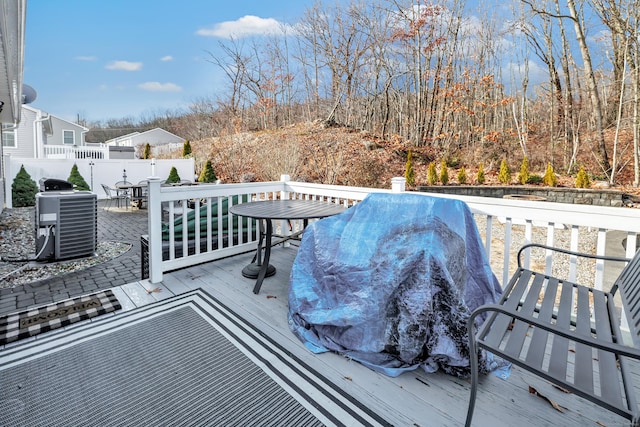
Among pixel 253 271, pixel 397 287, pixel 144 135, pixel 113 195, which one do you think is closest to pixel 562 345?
pixel 397 287

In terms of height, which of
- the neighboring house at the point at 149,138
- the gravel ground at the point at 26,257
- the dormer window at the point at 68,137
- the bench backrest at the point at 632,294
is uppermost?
the neighboring house at the point at 149,138

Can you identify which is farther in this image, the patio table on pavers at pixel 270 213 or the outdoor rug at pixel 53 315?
the patio table on pavers at pixel 270 213

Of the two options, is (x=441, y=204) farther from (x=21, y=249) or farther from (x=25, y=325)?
(x=21, y=249)

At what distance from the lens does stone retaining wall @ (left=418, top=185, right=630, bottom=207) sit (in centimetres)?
836

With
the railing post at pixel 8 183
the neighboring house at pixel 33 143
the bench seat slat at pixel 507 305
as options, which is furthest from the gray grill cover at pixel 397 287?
the neighboring house at pixel 33 143

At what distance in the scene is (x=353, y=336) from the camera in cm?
202

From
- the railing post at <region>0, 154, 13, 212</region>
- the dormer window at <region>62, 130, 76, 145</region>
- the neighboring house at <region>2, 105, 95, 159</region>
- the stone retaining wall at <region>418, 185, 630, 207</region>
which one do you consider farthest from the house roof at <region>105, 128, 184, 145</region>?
the stone retaining wall at <region>418, 185, 630, 207</region>

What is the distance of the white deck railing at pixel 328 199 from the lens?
207cm

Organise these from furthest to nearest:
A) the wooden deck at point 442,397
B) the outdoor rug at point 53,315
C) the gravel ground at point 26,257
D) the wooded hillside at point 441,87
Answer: the wooded hillside at point 441,87 → the gravel ground at point 26,257 → the outdoor rug at point 53,315 → the wooden deck at point 442,397

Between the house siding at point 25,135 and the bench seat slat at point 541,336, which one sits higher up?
the house siding at point 25,135

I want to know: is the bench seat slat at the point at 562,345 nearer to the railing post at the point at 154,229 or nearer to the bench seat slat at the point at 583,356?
the bench seat slat at the point at 583,356

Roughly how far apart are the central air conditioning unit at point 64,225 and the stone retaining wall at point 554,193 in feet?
27.2

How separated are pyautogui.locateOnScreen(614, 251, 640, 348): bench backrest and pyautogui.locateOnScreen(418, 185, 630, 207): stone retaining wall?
6837 mm

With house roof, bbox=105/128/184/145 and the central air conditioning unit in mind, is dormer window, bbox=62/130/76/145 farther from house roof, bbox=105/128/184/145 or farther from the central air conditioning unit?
the central air conditioning unit
